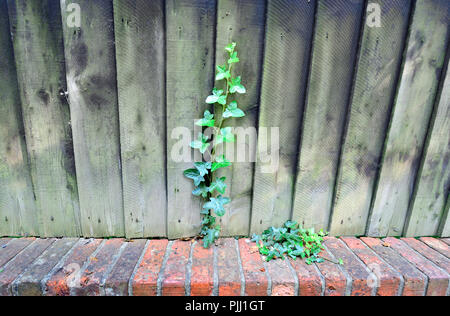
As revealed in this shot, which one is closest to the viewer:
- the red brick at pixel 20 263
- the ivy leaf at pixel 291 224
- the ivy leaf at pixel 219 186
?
the red brick at pixel 20 263

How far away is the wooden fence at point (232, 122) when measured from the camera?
1229 millimetres

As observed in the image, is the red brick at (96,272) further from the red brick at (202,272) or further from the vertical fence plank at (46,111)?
the red brick at (202,272)

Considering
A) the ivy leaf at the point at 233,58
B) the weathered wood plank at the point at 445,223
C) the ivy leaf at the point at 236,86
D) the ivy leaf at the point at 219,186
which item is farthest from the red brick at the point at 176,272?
the weathered wood plank at the point at 445,223

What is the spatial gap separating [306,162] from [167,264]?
0.92 meters

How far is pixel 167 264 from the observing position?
1254 millimetres

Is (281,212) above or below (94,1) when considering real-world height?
below

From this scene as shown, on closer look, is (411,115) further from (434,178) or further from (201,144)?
(201,144)

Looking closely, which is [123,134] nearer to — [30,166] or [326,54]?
[30,166]

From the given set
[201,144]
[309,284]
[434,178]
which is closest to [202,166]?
[201,144]

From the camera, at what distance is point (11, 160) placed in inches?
54.4

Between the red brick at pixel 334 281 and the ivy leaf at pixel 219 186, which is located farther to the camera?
the ivy leaf at pixel 219 186

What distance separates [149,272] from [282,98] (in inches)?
43.4

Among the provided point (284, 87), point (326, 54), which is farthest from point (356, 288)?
point (326, 54)

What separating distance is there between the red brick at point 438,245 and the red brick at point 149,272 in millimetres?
1576
